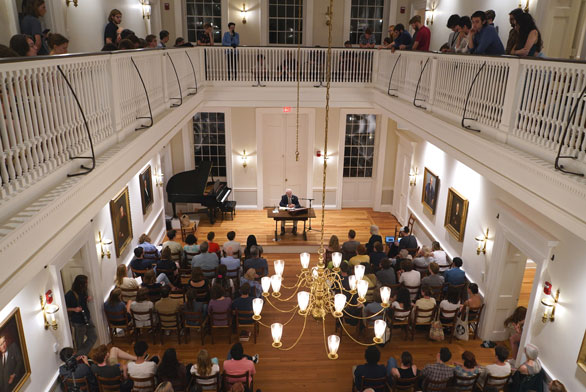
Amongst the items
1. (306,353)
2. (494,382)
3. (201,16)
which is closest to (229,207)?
(201,16)

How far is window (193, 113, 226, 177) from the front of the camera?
14.6 metres

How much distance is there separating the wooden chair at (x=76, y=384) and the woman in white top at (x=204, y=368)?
154 centimetres

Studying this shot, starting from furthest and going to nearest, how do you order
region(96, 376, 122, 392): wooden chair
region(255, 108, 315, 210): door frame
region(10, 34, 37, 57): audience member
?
region(255, 108, 315, 210): door frame → region(96, 376, 122, 392): wooden chair → region(10, 34, 37, 57): audience member

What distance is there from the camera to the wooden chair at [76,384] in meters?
6.30

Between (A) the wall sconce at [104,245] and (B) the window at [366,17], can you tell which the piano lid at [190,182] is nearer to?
(A) the wall sconce at [104,245]

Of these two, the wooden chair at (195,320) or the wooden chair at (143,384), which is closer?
the wooden chair at (143,384)

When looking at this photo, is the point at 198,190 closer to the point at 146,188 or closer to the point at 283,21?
the point at 146,188

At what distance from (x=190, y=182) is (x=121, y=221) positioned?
4.75 m

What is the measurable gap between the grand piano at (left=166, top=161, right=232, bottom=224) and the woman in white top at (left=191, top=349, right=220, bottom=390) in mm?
7659

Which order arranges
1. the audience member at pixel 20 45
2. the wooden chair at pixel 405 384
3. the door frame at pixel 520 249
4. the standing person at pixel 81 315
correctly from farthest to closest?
the standing person at pixel 81 315 → the door frame at pixel 520 249 → the wooden chair at pixel 405 384 → the audience member at pixel 20 45

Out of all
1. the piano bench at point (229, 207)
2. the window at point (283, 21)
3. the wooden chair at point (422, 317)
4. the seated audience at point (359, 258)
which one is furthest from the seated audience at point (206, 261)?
the window at point (283, 21)

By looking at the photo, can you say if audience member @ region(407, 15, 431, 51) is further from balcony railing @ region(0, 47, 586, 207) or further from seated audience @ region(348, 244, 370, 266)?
seated audience @ region(348, 244, 370, 266)

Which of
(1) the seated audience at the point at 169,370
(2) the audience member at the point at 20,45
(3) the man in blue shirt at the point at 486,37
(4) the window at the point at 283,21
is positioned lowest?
(1) the seated audience at the point at 169,370

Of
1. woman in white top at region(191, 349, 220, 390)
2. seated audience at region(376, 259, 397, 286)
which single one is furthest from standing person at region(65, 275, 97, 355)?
seated audience at region(376, 259, 397, 286)
